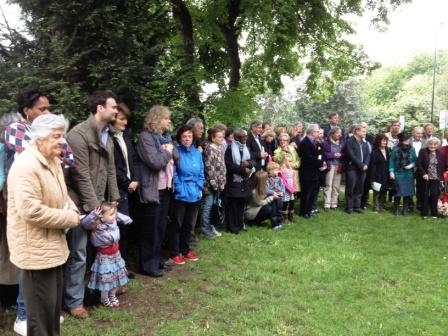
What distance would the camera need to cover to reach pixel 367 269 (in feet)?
21.6

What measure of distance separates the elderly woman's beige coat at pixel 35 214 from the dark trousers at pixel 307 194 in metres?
7.18

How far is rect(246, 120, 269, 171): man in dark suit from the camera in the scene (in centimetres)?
927

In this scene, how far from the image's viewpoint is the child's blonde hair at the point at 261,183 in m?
8.79

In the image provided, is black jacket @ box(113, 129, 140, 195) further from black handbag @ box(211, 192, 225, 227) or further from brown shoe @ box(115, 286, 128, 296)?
black handbag @ box(211, 192, 225, 227)

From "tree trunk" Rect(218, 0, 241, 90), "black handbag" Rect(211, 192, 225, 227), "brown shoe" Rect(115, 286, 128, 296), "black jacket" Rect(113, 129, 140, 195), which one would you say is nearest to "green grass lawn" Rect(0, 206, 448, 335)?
"brown shoe" Rect(115, 286, 128, 296)

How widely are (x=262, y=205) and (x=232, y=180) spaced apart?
3.41ft

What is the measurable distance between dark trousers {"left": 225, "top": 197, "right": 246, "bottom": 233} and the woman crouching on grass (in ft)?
1.53

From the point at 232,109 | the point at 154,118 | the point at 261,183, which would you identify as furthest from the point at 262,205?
the point at 154,118

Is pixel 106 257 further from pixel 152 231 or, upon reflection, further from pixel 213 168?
pixel 213 168

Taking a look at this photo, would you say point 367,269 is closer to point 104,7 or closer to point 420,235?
point 420,235

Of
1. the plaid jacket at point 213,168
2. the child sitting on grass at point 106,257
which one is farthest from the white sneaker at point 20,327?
the plaid jacket at point 213,168

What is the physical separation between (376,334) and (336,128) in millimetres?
6860

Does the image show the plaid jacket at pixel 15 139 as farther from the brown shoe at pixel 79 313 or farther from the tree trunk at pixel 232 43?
the tree trunk at pixel 232 43

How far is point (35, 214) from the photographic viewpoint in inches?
126
